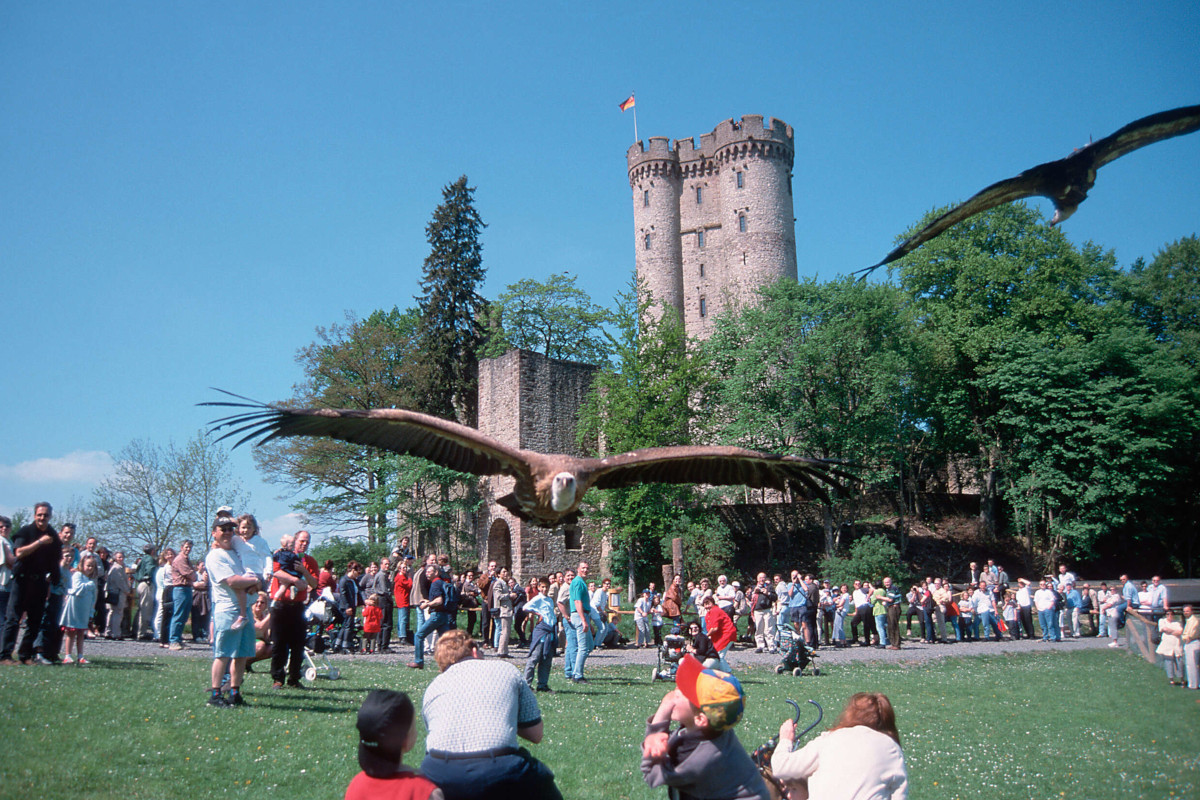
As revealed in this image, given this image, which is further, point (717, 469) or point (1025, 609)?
point (1025, 609)

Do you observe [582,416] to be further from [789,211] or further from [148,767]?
[148,767]

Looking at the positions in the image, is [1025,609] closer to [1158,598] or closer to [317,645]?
[1158,598]

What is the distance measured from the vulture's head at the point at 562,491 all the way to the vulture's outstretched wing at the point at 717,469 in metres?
0.45

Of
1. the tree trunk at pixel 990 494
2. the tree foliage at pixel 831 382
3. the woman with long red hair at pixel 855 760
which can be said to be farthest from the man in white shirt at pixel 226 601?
the tree trunk at pixel 990 494

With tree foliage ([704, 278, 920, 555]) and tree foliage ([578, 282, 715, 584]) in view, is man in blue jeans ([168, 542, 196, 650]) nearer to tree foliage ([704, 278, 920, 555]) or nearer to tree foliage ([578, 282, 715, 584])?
tree foliage ([578, 282, 715, 584])

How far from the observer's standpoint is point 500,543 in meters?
36.2

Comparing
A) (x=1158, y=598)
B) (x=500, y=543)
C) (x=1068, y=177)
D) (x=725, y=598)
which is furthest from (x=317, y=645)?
(x=500, y=543)

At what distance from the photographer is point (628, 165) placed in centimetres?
5153

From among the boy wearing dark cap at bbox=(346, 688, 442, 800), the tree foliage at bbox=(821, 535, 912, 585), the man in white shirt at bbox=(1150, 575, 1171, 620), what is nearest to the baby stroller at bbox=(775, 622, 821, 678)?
the man in white shirt at bbox=(1150, 575, 1171, 620)

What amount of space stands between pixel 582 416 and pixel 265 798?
3072cm

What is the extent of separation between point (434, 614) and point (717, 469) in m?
5.30

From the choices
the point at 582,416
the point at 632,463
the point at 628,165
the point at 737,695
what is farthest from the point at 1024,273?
the point at 737,695

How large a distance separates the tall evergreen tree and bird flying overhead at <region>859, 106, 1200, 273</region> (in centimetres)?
3372

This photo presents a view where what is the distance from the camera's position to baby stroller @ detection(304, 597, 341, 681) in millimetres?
9688
